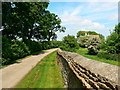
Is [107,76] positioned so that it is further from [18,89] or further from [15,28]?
[15,28]

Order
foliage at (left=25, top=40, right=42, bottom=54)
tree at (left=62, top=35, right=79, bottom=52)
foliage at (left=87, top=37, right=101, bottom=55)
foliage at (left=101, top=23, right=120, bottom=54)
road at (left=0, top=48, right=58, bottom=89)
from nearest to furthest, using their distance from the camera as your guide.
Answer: road at (left=0, top=48, right=58, bottom=89), foliage at (left=101, top=23, right=120, bottom=54), foliage at (left=87, top=37, right=101, bottom=55), foliage at (left=25, top=40, right=42, bottom=54), tree at (left=62, top=35, right=79, bottom=52)

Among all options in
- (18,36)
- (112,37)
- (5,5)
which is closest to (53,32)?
(18,36)

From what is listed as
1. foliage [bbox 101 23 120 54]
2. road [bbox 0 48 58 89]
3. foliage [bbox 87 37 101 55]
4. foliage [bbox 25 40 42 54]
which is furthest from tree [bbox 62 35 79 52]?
road [bbox 0 48 58 89]

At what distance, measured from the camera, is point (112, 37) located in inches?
1062

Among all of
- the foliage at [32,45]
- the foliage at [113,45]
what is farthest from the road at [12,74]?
the foliage at [113,45]

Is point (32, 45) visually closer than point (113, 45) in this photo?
No

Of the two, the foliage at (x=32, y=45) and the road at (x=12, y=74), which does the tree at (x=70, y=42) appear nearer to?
the foliage at (x=32, y=45)

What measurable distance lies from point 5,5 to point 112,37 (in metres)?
20.6

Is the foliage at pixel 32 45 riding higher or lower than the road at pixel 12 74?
higher

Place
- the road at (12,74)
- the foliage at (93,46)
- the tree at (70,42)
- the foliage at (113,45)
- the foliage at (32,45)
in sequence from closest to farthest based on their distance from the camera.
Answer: the road at (12,74), the foliage at (113,45), the foliage at (93,46), the foliage at (32,45), the tree at (70,42)

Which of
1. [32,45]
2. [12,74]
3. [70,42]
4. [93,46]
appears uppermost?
[70,42]

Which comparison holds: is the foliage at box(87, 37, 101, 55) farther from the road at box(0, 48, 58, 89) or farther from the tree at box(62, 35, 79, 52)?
the road at box(0, 48, 58, 89)

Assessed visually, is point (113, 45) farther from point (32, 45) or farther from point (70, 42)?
point (32, 45)

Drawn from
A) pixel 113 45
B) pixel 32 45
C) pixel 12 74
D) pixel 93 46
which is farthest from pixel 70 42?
Result: pixel 12 74
